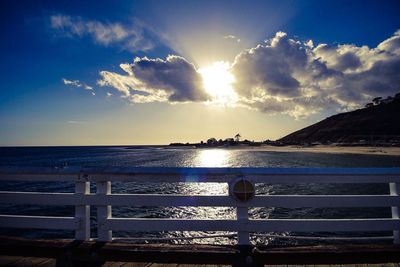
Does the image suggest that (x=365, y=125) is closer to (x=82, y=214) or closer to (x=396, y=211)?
(x=396, y=211)

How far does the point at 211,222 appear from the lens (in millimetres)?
3719

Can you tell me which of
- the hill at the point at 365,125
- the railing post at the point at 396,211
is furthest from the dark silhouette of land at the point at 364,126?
the railing post at the point at 396,211

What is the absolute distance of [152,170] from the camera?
3.80m

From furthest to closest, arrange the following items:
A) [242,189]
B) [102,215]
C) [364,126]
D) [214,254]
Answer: [364,126], [102,215], [242,189], [214,254]

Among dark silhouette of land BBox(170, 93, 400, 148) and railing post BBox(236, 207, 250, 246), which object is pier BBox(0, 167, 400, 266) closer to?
railing post BBox(236, 207, 250, 246)

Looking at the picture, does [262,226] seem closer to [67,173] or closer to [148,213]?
[67,173]

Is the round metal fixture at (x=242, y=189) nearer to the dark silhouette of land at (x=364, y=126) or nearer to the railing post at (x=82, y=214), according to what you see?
the railing post at (x=82, y=214)

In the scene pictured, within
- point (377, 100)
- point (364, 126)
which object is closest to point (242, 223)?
point (364, 126)

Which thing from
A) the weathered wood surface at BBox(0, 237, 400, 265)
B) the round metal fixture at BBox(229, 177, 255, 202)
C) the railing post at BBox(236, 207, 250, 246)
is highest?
the round metal fixture at BBox(229, 177, 255, 202)

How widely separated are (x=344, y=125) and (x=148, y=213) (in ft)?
545

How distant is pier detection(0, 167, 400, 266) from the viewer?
3480 mm

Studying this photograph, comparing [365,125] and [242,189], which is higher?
[365,125]

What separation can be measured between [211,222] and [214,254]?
0.42 meters

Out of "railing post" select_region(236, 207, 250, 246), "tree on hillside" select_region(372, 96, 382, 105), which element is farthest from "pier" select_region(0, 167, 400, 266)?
"tree on hillside" select_region(372, 96, 382, 105)
